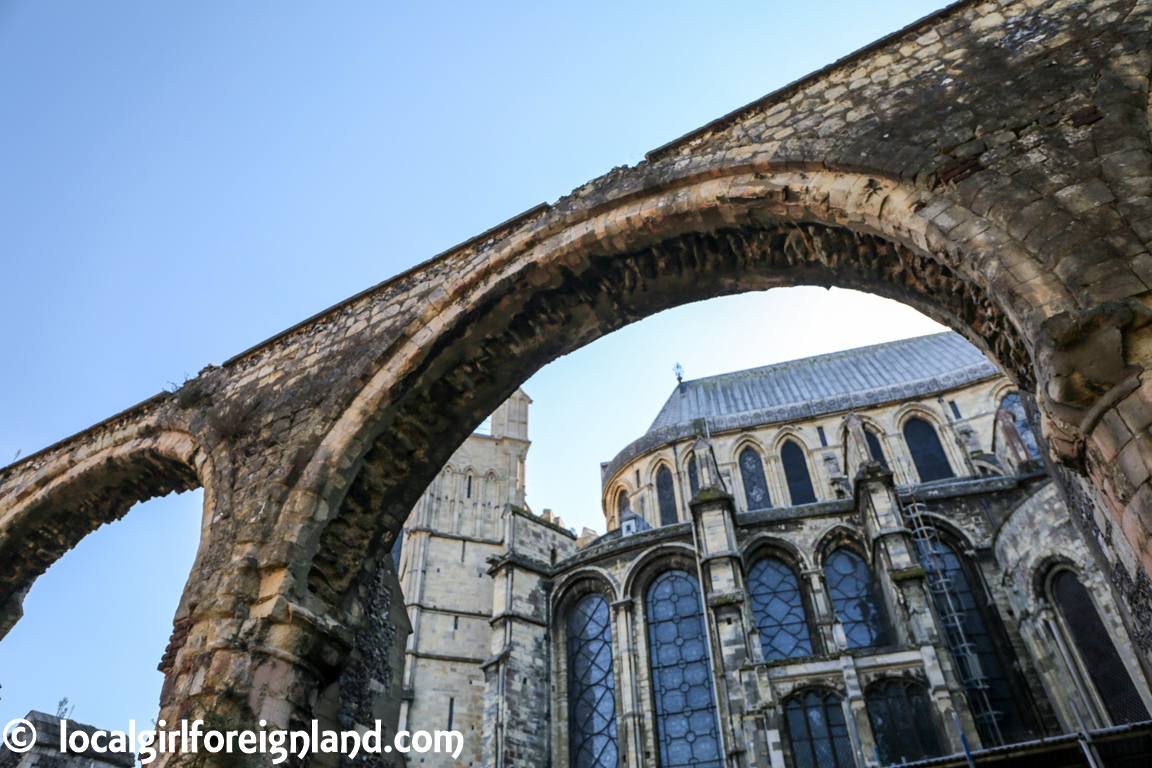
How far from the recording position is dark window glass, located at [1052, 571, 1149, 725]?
904 centimetres

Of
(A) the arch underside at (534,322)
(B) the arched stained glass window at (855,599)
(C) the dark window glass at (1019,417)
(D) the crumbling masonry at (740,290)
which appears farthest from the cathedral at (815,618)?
(A) the arch underside at (534,322)

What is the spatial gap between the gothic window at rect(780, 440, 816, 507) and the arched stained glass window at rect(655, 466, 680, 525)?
10.9 feet

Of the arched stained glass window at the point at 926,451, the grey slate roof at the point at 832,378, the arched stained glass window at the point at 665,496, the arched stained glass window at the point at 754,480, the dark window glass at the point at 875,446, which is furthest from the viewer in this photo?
the grey slate roof at the point at 832,378

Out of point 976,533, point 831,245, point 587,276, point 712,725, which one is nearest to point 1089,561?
point 976,533

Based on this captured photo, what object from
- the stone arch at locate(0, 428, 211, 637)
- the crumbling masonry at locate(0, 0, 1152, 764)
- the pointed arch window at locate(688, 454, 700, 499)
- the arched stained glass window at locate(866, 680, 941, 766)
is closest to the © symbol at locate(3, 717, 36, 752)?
the stone arch at locate(0, 428, 211, 637)

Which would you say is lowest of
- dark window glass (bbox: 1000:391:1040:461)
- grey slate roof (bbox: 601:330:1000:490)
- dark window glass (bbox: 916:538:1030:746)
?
dark window glass (bbox: 916:538:1030:746)

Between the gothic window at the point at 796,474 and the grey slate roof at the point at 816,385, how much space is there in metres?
0.99

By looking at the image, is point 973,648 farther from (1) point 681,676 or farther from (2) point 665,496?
(2) point 665,496

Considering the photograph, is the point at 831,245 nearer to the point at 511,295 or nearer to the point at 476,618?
the point at 511,295

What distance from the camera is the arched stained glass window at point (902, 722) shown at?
998 cm

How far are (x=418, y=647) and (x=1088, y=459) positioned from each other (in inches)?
727

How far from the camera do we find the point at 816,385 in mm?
23422

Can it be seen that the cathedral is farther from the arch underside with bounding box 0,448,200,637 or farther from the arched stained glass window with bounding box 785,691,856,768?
the arch underside with bounding box 0,448,200,637

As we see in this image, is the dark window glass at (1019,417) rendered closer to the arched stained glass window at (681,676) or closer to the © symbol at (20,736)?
the arched stained glass window at (681,676)
